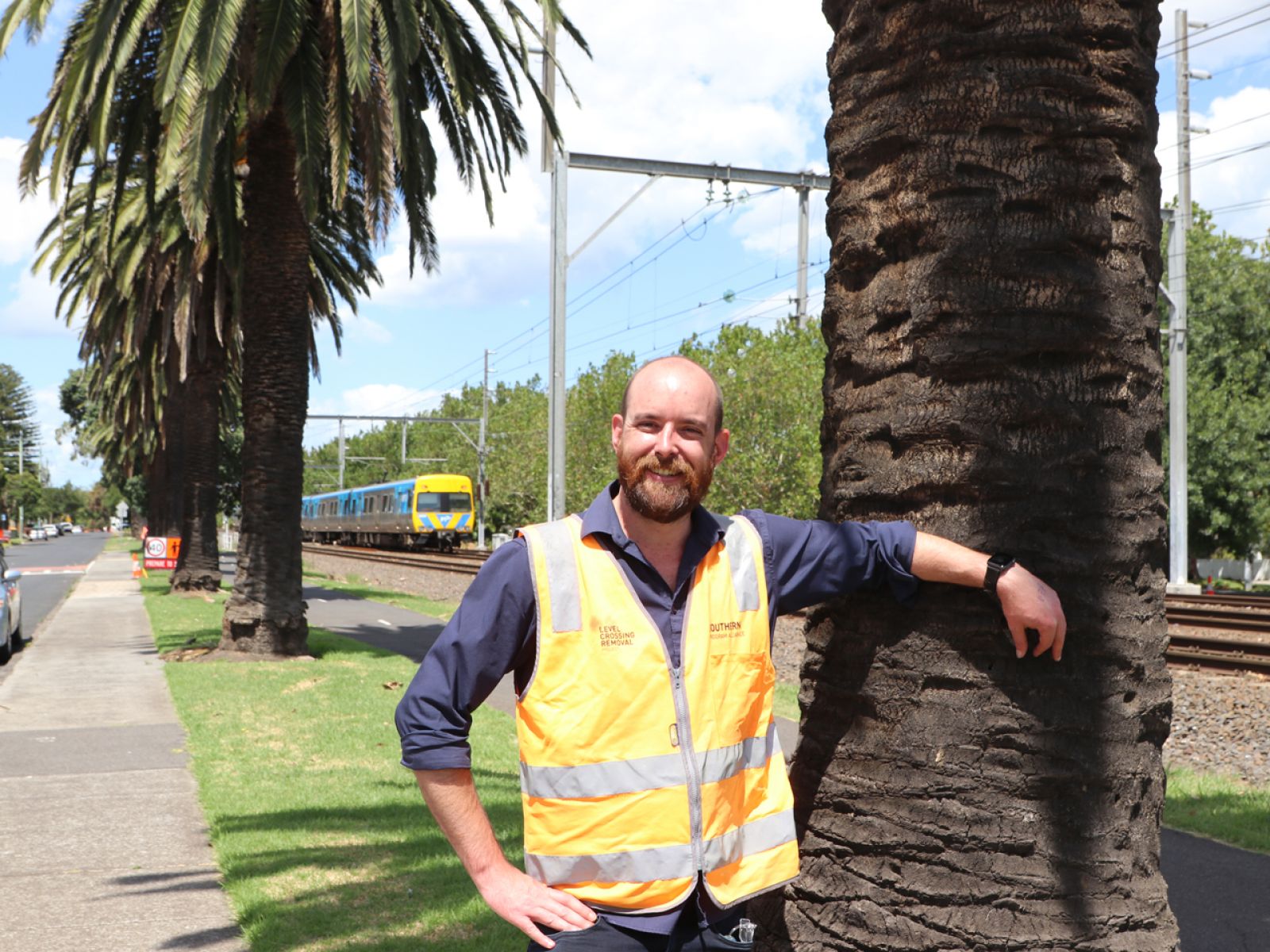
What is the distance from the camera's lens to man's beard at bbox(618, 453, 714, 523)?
9.26ft

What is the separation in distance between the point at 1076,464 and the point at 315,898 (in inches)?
159

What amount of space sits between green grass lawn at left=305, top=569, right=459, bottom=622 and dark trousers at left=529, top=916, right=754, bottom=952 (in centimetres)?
1548

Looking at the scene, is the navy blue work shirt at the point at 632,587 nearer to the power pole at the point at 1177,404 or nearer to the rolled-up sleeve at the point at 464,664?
the rolled-up sleeve at the point at 464,664

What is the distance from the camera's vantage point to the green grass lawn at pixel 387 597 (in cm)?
2315

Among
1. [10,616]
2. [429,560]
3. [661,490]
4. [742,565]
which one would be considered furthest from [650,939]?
[429,560]

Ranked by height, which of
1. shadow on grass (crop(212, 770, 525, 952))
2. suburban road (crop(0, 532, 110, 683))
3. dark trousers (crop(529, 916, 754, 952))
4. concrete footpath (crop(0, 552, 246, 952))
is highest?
dark trousers (crop(529, 916, 754, 952))

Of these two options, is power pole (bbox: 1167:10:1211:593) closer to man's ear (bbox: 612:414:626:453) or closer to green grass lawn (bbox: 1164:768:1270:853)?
green grass lawn (bbox: 1164:768:1270:853)

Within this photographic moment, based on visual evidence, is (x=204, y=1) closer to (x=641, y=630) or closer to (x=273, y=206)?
(x=273, y=206)

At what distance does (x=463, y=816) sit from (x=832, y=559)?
0.99 meters

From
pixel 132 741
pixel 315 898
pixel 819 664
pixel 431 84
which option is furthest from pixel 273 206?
pixel 819 664

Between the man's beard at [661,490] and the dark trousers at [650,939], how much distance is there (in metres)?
0.85

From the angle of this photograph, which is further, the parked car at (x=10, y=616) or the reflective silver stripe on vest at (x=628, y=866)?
the parked car at (x=10, y=616)

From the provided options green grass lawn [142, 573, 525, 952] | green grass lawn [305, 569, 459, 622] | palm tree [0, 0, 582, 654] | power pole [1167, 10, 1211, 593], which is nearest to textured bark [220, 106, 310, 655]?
palm tree [0, 0, 582, 654]

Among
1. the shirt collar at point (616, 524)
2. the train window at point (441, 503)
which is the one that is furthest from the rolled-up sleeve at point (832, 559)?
the train window at point (441, 503)
